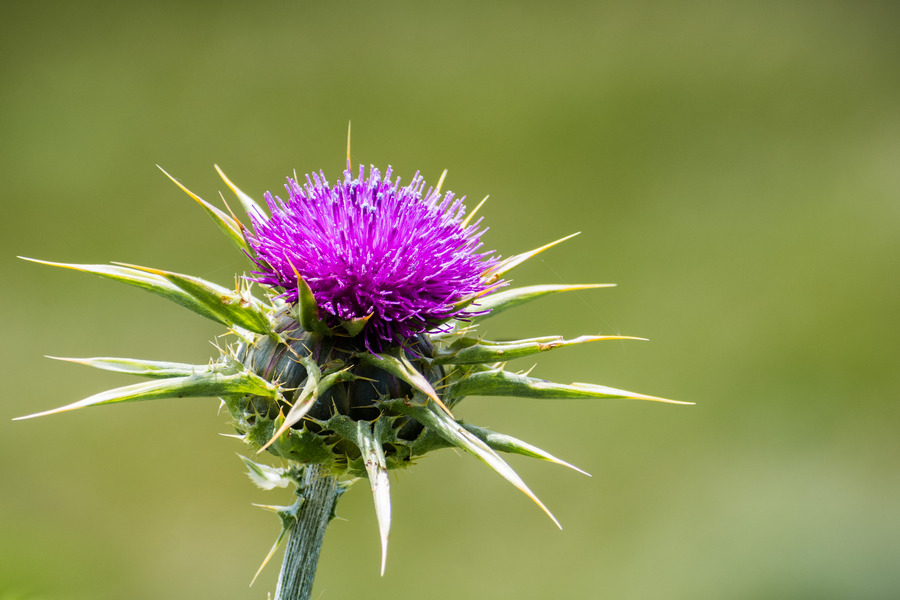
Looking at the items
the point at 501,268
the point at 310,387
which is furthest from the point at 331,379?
the point at 501,268

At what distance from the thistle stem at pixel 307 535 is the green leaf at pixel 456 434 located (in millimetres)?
129

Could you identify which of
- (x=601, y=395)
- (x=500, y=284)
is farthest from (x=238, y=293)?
(x=601, y=395)

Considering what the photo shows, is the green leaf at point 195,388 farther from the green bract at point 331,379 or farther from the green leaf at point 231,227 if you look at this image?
the green leaf at point 231,227

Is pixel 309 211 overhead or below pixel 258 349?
overhead

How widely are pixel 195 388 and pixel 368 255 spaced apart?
9.1 inches

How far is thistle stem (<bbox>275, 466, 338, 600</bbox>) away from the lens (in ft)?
3.11

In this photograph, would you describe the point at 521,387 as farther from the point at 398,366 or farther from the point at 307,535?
the point at 307,535

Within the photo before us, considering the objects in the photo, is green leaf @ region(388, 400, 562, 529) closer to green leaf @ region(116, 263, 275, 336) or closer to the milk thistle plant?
the milk thistle plant

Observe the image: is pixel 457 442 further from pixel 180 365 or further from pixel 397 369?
pixel 180 365

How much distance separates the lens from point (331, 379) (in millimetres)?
877

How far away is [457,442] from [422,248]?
0.71 feet

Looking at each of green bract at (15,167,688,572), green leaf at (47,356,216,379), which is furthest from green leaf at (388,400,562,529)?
green leaf at (47,356,216,379)

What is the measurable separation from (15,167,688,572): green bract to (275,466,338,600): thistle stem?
0.02m

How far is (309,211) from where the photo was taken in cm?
92
